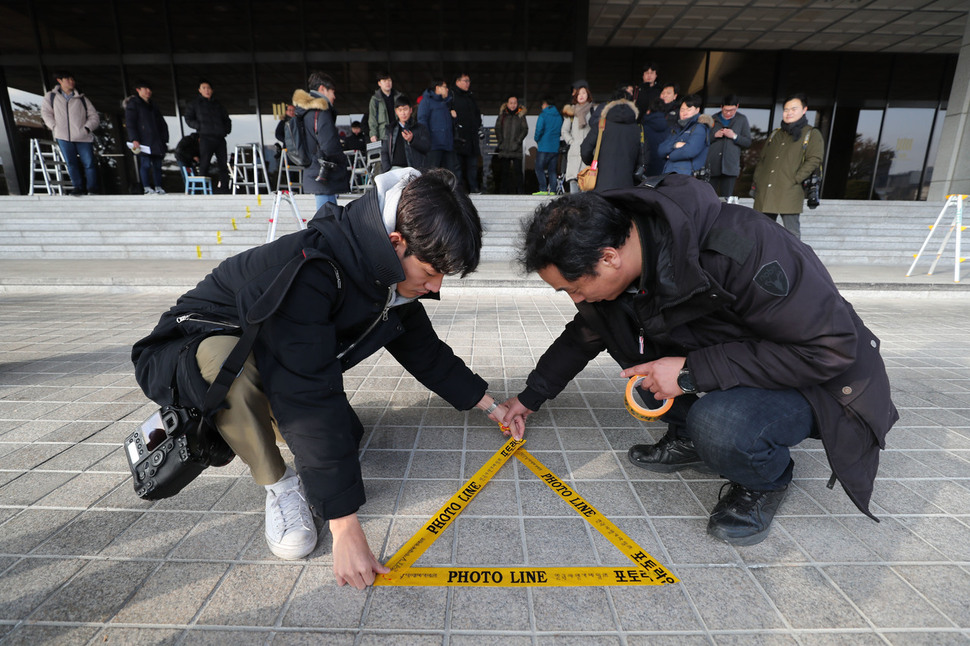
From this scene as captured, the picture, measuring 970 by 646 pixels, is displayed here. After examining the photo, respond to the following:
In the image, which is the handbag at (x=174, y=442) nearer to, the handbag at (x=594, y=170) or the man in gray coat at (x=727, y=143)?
the handbag at (x=594, y=170)

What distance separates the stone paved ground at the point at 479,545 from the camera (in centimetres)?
132

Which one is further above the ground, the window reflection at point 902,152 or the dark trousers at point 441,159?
the window reflection at point 902,152

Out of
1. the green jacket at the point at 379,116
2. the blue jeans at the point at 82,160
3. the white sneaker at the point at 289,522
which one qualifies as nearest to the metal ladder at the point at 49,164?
the blue jeans at the point at 82,160

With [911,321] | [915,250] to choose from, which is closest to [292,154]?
[911,321]

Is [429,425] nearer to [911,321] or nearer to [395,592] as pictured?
[395,592]

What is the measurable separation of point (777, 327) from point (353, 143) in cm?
1125

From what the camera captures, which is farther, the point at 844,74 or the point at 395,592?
the point at 844,74

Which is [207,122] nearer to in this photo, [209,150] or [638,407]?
[209,150]

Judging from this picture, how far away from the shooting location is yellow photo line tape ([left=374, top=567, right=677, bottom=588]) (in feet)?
4.82

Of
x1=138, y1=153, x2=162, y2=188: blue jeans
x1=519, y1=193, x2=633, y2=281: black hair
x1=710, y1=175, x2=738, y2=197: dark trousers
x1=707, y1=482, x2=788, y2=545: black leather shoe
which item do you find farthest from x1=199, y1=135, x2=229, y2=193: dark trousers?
x1=707, y1=482, x2=788, y2=545: black leather shoe

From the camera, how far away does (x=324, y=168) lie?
581cm

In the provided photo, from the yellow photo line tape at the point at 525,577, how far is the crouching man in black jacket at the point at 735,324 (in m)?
0.40

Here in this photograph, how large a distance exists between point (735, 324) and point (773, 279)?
0.22 metres

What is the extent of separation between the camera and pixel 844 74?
1419 centimetres
